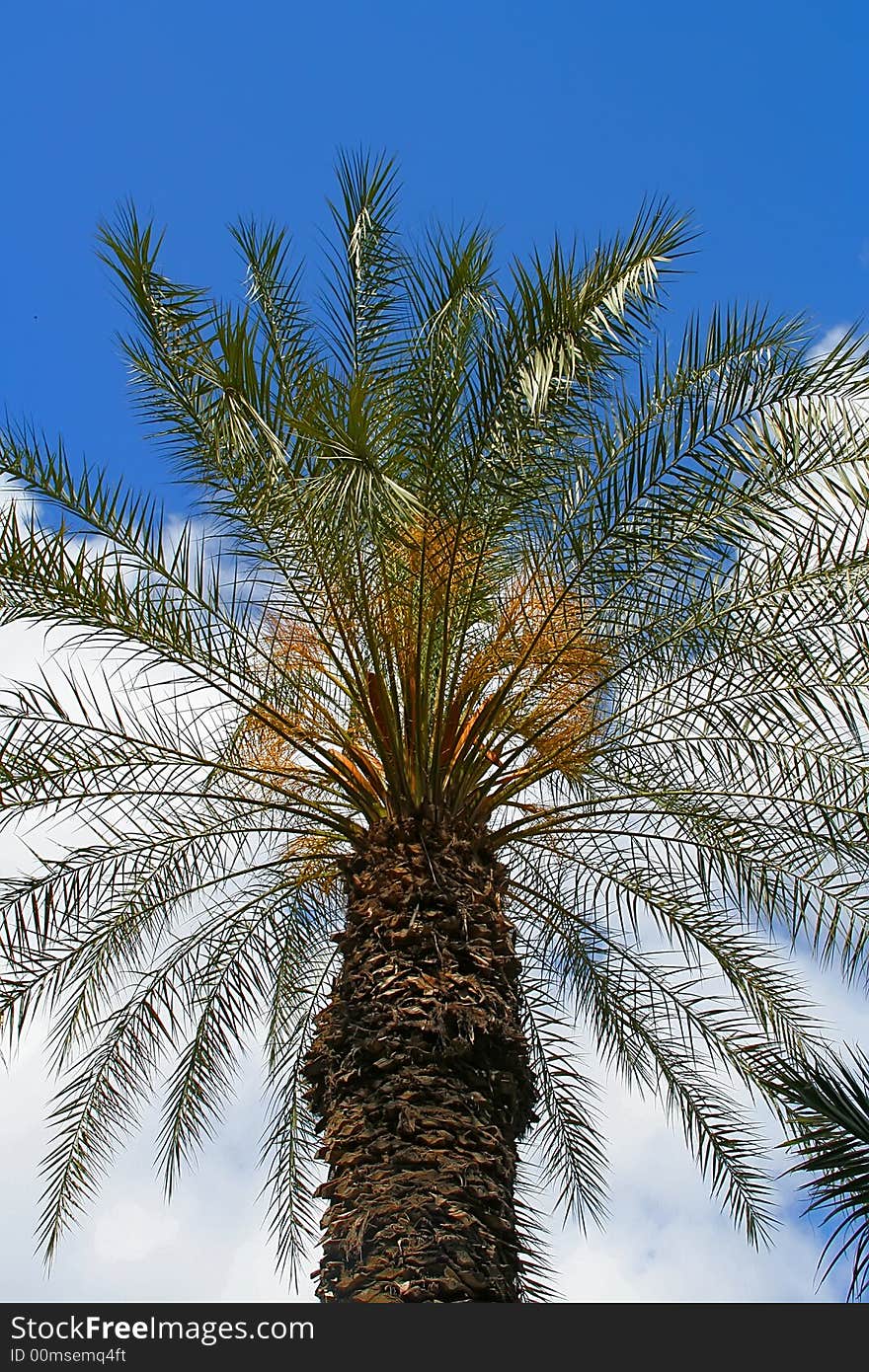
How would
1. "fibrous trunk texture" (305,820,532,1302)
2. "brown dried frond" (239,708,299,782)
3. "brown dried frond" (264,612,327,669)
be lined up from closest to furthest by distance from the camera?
1. "fibrous trunk texture" (305,820,532,1302)
2. "brown dried frond" (239,708,299,782)
3. "brown dried frond" (264,612,327,669)

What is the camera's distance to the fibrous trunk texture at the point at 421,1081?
20.0 feet

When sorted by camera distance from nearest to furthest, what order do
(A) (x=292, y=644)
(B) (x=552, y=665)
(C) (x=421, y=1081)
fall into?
(C) (x=421, y=1081), (B) (x=552, y=665), (A) (x=292, y=644)

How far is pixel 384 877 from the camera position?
292 inches

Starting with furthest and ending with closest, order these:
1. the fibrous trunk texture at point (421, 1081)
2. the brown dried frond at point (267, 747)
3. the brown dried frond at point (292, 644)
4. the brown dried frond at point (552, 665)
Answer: the brown dried frond at point (292, 644), the brown dried frond at point (267, 747), the brown dried frond at point (552, 665), the fibrous trunk texture at point (421, 1081)

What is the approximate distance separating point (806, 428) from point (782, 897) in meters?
2.78

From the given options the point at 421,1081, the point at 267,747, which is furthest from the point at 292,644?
the point at 421,1081

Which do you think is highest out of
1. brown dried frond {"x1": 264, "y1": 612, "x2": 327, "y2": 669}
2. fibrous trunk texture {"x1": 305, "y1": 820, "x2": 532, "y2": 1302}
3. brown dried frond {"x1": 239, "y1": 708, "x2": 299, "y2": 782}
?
brown dried frond {"x1": 264, "y1": 612, "x2": 327, "y2": 669}

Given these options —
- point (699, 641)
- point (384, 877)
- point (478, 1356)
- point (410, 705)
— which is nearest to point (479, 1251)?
point (478, 1356)

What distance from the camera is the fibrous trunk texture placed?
6.09 meters

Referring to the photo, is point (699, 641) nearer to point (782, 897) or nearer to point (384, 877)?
point (782, 897)

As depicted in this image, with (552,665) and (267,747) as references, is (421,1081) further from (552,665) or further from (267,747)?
(267,747)

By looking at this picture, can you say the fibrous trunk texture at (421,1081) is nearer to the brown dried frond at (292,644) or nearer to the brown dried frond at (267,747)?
the brown dried frond at (267,747)

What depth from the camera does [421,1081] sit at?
6.61 metres

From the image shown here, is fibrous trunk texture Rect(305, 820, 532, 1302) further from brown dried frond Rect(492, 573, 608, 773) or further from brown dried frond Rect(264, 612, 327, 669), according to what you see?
brown dried frond Rect(264, 612, 327, 669)
